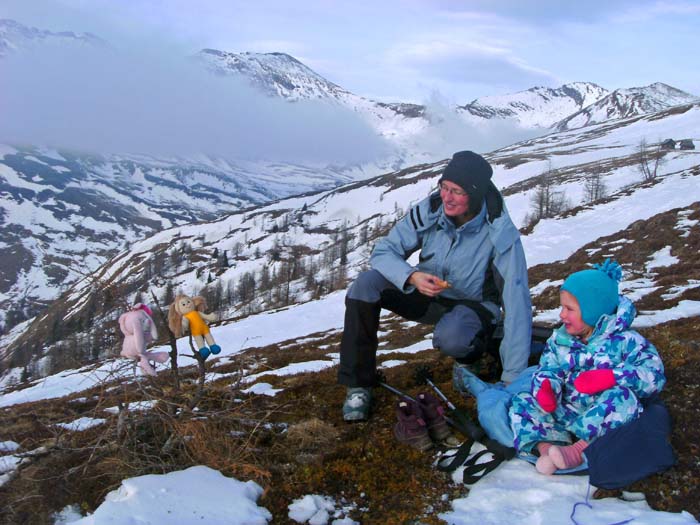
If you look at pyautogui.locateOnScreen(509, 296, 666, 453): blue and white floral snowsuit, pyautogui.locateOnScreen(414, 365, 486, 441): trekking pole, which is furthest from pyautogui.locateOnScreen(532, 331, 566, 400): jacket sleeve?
pyautogui.locateOnScreen(414, 365, 486, 441): trekking pole

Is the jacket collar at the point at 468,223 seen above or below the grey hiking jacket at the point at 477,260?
above

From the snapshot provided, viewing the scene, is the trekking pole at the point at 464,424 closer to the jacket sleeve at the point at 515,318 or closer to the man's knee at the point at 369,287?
the jacket sleeve at the point at 515,318

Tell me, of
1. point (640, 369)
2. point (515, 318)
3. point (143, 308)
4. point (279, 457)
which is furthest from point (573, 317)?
point (143, 308)

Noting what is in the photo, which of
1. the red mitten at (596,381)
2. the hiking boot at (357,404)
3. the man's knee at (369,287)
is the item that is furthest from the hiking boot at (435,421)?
the red mitten at (596,381)

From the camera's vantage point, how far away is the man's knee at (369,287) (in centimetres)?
585

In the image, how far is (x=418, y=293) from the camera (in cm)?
620

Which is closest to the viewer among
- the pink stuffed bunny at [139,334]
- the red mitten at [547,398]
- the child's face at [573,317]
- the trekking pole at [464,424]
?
the red mitten at [547,398]

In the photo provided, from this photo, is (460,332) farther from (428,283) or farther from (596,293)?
(596,293)

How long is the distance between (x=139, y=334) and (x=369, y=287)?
312cm

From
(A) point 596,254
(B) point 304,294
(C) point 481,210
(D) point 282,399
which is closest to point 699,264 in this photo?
(A) point 596,254

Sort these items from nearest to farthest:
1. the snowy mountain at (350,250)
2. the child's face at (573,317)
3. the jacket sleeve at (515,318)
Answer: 1. the child's face at (573,317)
2. the jacket sleeve at (515,318)
3. the snowy mountain at (350,250)

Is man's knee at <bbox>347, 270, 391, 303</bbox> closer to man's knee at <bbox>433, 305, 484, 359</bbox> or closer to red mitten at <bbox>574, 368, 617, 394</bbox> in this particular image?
man's knee at <bbox>433, 305, 484, 359</bbox>

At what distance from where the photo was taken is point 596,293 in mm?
4406

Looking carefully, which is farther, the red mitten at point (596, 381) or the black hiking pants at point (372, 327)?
the black hiking pants at point (372, 327)
